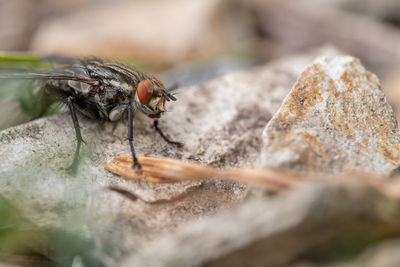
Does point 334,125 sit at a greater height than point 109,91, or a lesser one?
lesser

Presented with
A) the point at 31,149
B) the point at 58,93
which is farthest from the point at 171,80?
the point at 31,149

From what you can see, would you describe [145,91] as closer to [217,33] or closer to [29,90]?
[29,90]

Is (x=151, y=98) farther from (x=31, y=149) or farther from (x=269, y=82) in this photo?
(x=269, y=82)

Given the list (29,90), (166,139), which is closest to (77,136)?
(166,139)

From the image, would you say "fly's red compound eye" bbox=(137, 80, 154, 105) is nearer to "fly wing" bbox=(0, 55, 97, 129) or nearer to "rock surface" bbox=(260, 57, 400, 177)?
"fly wing" bbox=(0, 55, 97, 129)

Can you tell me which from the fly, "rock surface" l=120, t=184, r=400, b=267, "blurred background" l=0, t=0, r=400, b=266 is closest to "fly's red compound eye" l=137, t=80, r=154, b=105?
the fly

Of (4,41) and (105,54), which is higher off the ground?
(4,41)

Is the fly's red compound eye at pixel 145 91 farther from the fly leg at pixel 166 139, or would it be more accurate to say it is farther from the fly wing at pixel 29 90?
the fly wing at pixel 29 90
